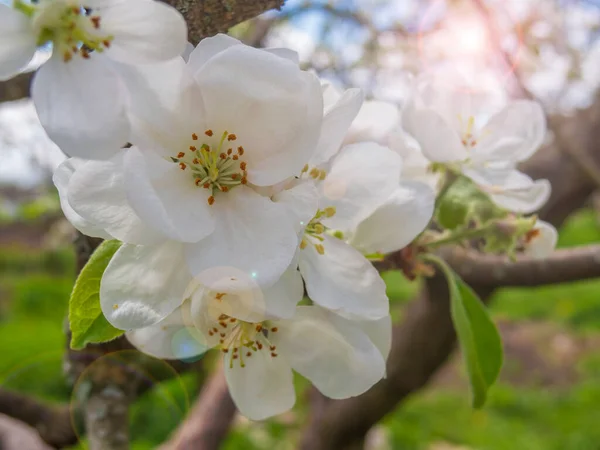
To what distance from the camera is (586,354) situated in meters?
4.76

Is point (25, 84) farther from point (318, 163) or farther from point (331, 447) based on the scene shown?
point (331, 447)

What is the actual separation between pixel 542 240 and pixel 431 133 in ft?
0.88

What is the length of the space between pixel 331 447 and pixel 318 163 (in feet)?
6.31

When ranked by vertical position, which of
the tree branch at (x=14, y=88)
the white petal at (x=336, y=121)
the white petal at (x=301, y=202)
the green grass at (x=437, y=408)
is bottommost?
the green grass at (x=437, y=408)

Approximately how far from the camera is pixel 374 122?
670 millimetres

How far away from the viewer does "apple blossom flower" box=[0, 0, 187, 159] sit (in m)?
0.38

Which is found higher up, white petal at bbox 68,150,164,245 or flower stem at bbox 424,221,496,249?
white petal at bbox 68,150,164,245

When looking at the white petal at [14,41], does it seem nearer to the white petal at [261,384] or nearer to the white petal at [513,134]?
the white petal at [261,384]

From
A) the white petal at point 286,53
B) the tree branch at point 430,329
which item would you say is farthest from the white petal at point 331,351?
the tree branch at point 430,329

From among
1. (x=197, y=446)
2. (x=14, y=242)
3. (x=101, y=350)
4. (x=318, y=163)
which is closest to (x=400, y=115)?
(x=318, y=163)

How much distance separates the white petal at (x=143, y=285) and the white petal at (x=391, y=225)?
0.69 ft

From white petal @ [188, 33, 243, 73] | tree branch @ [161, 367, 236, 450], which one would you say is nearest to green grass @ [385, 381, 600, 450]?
tree branch @ [161, 367, 236, 450]

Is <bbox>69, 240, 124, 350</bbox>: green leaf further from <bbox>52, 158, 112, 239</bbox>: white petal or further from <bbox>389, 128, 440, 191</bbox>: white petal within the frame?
<bbox>389, 128, 440, 191</bbox>: white petal

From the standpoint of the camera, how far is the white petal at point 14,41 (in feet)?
1.28
